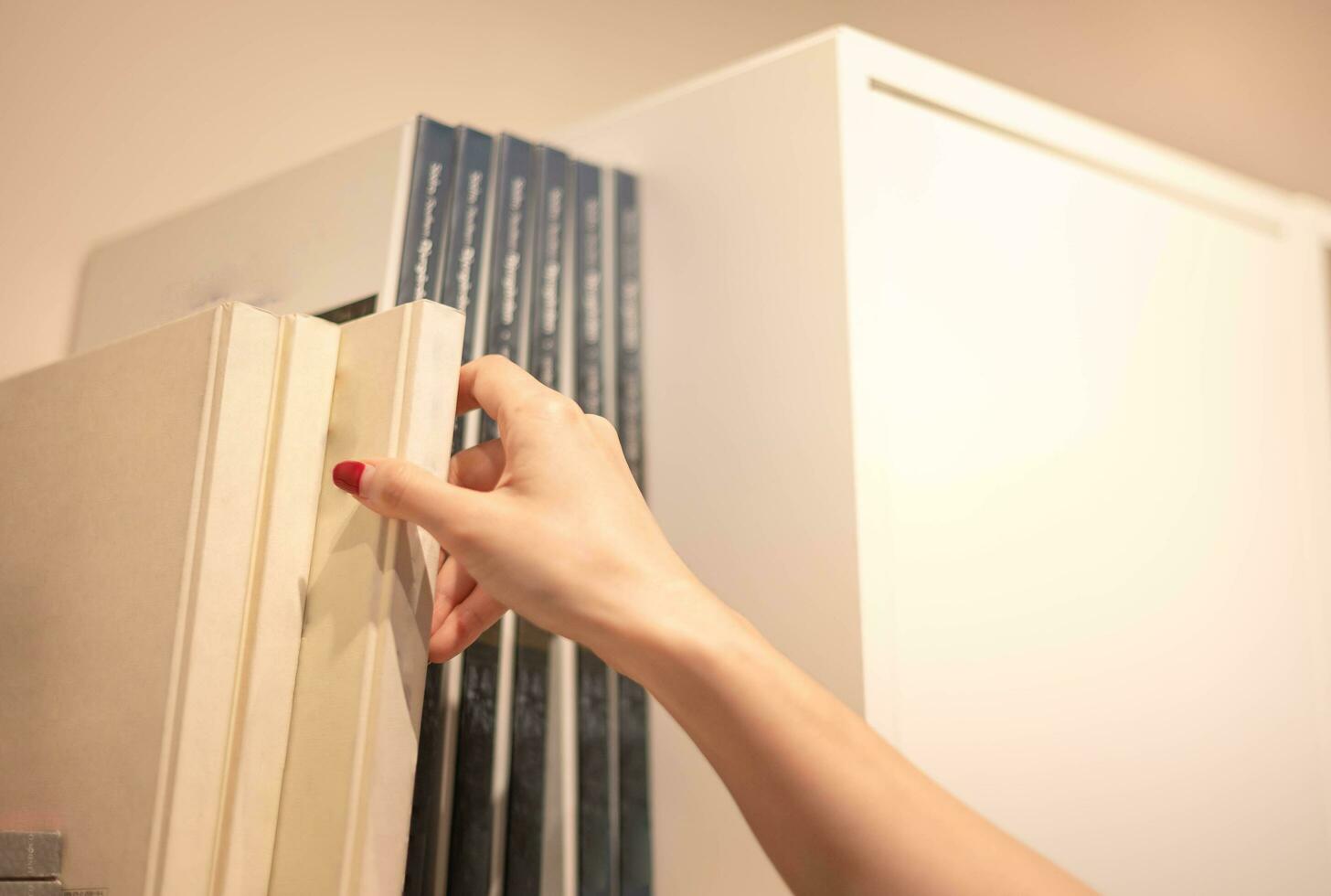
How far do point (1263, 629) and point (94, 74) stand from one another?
1171 mm

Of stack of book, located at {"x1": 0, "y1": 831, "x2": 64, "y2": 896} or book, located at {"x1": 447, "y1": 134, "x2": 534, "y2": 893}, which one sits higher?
book, located at {"x1": 447, "y1": 134, "x2": 534, "y2": 893}

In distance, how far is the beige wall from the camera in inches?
42.3

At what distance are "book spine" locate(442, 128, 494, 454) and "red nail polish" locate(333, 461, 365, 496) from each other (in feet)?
0.84

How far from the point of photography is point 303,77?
1229mm

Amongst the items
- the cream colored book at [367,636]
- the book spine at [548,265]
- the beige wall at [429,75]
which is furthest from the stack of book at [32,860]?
the beige wall at [429,75]

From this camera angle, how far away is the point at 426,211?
0.86m

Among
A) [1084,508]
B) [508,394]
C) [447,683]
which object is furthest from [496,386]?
[1084,508]

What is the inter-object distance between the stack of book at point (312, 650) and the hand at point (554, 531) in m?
0.03

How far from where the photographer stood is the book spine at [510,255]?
863 millimetres

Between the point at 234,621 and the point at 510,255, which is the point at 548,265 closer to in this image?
the point at 510,255

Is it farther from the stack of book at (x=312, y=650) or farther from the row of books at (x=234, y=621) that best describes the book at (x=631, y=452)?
the row of books at (x=234, y=621)

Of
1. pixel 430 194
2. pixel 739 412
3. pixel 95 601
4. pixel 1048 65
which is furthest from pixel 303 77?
pixel 1048 65

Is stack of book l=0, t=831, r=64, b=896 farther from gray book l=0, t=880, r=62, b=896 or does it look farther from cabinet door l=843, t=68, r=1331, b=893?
cabinet door l=843, t=68, r=1331, b=893

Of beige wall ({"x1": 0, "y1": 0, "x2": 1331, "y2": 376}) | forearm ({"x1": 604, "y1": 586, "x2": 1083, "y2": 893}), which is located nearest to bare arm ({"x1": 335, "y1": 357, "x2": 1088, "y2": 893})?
forearm ({"x1": 604, "y1": 586, "x2": 1083, "y2": 893})
